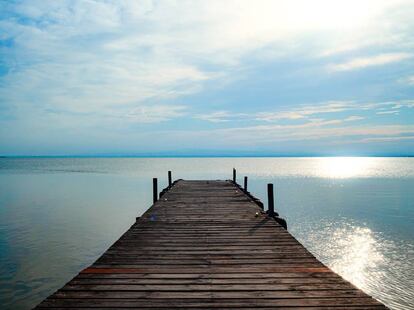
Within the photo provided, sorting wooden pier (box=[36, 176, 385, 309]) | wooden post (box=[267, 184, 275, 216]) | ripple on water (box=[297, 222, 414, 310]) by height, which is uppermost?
wooden post (box=[267, 184, 275, 216])

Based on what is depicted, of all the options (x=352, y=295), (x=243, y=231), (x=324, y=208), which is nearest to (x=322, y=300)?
(x=352, y=295)

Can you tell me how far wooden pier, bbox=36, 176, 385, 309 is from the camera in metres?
5.02

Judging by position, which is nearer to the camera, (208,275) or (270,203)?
(208,275)

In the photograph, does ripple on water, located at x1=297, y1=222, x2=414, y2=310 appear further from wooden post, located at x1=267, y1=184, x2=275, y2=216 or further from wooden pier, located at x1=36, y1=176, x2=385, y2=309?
wooden pier, located at x1=36, y1=176, x2=385, y2=309

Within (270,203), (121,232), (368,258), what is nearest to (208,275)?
(270,203)

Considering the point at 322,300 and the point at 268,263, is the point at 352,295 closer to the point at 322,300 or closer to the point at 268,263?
the point at 322,300

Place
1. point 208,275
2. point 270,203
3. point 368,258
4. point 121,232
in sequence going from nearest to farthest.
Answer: point 208,275 → point 270,203 → point 368,258 → point 121,232

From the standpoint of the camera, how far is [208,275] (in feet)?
20.2

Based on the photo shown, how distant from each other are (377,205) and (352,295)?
33.9m

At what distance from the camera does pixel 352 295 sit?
520 cm

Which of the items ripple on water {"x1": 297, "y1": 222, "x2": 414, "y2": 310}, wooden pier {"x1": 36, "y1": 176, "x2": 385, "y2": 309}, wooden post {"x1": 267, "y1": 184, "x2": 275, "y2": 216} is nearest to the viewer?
wooden pier {"x1": 36, "y1": 176, "x2": 385, "y2": 309}

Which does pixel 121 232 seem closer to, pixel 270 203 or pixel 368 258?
pixel 270 203

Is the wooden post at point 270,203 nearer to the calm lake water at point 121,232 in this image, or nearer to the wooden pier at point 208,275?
the wooden pier at point 208,275

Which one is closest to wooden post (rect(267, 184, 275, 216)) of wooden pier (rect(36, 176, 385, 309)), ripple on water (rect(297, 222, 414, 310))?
wooden pier (rect(36, 176, 385, 309))
